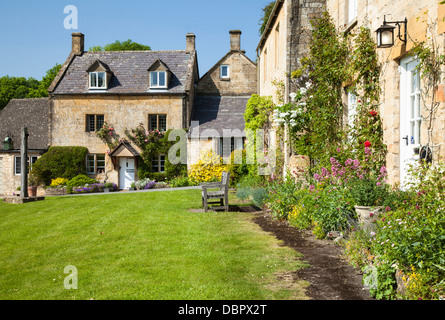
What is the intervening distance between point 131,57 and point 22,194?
1536 centimetres

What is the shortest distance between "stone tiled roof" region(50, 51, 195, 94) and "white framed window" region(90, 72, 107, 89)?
1.52 ft

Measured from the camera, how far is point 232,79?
30.5 metres

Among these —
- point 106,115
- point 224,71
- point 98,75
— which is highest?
point 224,71

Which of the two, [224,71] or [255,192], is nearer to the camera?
[255,192]

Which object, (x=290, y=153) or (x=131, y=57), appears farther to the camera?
(x=131, y=57)

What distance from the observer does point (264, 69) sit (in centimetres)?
2047

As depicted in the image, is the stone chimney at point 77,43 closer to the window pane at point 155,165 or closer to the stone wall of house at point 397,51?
the window pane at point 155,165

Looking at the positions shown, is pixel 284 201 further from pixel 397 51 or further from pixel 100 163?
pixel 100 163

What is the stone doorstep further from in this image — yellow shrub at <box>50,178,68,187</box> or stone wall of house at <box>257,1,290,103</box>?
stone wall of house at <box>257,1,290,103</box>

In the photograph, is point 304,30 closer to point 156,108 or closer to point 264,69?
point 264,69

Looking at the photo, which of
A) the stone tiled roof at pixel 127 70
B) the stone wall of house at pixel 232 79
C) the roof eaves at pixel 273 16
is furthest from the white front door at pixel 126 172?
the roof eaves at pixel 273 16

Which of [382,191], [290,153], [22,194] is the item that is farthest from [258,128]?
[382,191]

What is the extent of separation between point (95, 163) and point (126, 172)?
2131 millimetres

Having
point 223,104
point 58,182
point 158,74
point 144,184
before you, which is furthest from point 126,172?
point 223,104
